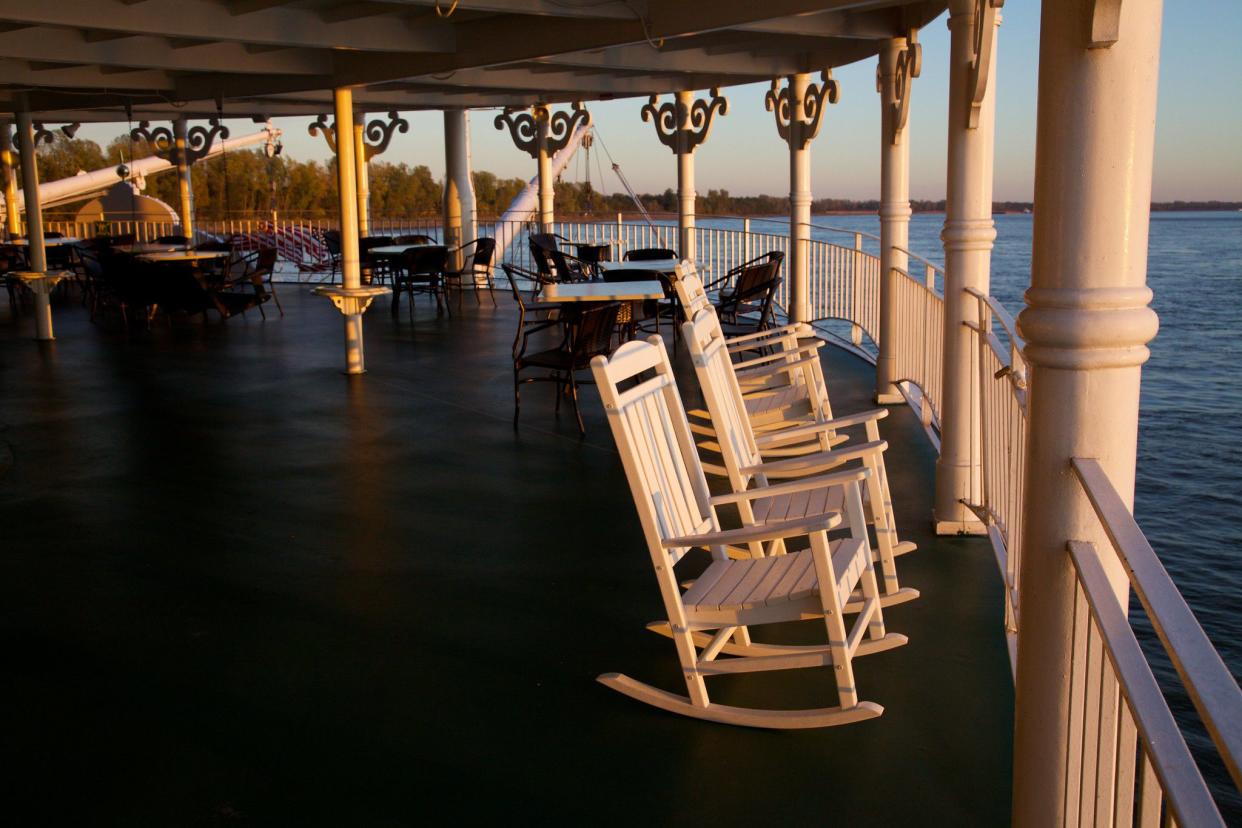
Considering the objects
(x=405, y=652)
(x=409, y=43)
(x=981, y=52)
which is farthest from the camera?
(x=409, y=43)

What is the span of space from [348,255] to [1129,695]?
27.3 feet

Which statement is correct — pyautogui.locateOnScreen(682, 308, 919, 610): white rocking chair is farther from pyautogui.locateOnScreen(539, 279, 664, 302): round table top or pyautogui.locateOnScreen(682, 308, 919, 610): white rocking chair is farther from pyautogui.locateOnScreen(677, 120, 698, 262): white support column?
pyautogui.locateOnScreen(677, 120, 698, 262): white support column

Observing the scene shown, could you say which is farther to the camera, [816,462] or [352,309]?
[352,309]

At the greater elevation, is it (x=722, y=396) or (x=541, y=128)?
(x=541, y=128)

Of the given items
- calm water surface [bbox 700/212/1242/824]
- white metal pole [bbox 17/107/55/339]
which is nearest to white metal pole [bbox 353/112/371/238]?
white metal pole [bbox 17/107/55/339]

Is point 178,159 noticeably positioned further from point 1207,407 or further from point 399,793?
point 399,793

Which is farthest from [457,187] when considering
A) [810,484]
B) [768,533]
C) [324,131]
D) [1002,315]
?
[768,533]

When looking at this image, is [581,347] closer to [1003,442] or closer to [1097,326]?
[1003,442]

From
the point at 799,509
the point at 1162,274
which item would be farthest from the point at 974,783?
the point at 1162,274

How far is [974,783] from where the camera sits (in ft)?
8.89

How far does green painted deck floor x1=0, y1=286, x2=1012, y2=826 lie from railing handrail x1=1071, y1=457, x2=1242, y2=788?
4.07 feet

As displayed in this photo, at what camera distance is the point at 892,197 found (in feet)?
24.1

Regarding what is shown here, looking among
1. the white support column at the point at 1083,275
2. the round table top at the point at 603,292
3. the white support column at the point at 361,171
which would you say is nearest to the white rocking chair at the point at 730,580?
the white support column at the point at 1083,275

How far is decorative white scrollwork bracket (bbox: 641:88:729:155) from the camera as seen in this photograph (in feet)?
39.6
